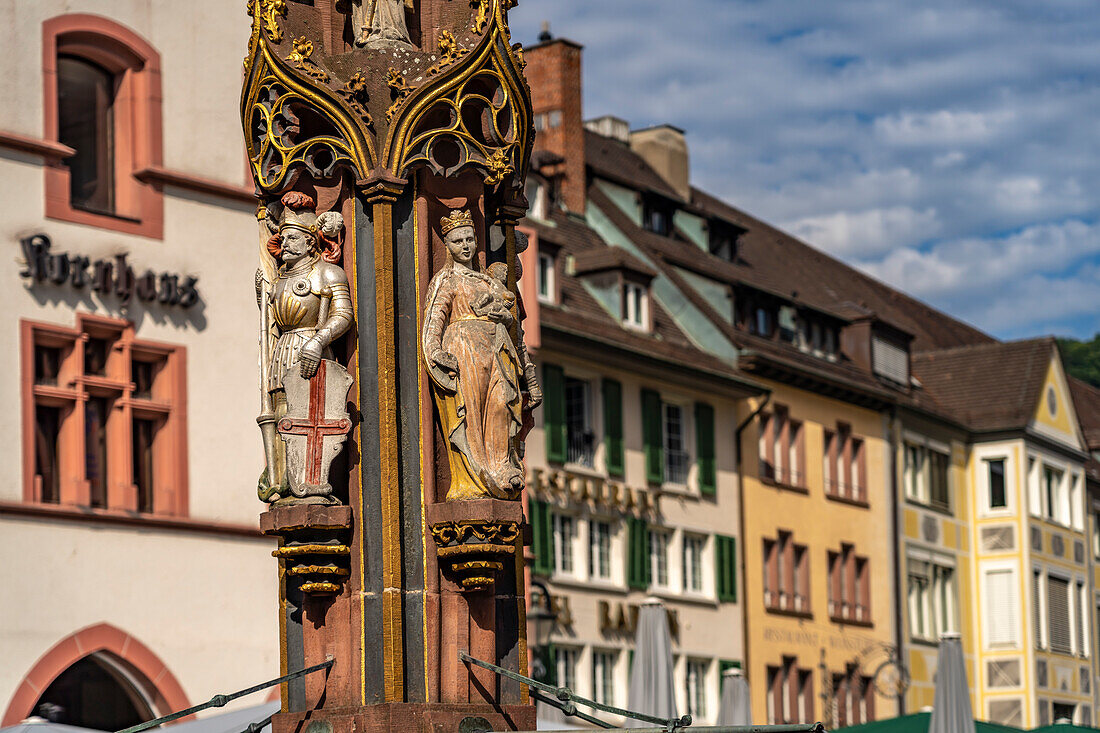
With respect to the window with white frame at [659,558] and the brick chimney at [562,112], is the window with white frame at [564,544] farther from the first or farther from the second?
the brick chimney at [562,112]

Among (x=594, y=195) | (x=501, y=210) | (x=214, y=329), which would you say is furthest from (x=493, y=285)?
(x=594, y=195)

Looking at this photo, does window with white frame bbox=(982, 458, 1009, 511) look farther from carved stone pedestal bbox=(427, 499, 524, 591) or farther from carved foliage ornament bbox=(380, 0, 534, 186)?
carved stone pedestal bbox=(427, 499, 524, 591)

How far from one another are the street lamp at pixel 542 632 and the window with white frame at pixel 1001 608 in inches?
728

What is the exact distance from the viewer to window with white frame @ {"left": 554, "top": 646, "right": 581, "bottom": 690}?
34312 mm

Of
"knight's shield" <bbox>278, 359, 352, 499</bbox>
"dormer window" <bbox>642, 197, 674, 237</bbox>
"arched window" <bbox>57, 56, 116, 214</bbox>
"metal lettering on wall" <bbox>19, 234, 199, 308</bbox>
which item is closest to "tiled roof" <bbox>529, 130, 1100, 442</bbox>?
"dormer window" <bbox>642, 197, 674, 237</bbox>

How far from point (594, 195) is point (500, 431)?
33200 mm

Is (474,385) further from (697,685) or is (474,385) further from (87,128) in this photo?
(697,685)

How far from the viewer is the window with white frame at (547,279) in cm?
3597

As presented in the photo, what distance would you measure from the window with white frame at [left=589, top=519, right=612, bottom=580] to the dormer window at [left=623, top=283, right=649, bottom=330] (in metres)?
4.03

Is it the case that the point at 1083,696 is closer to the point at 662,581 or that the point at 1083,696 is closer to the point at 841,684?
the point at 841,684

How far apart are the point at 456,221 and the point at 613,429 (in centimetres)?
2733

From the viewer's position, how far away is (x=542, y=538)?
3394 cm

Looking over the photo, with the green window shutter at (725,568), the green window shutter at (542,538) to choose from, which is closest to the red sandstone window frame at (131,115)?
the green window shutter at (542,538)

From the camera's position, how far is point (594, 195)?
42.0 meters
